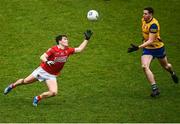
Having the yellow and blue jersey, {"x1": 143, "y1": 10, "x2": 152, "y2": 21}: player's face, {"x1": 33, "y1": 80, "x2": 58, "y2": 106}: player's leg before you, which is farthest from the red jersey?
{"x1": 143, "y1": 10, "x2": 152, "y2": 21}: player's face

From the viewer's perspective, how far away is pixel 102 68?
1856cm

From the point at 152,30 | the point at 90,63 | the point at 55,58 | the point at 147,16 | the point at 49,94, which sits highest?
the point at 147,16

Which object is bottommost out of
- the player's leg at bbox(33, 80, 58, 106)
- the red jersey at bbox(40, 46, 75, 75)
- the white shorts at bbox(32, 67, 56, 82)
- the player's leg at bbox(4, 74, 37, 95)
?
the player's leg at bbox(33, 80, 58, 106)

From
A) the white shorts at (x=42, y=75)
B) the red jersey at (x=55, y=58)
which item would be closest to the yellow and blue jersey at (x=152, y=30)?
the red jersey at (x=55, y=58)

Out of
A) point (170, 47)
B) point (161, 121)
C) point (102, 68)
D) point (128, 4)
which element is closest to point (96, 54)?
point (102, 68)

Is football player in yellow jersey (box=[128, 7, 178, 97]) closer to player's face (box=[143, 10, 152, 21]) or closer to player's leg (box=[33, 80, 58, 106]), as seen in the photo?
player's face (box=[143, 10, 152, 21])

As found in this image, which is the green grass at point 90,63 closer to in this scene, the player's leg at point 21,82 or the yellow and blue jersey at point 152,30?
the player's leg at point 21,82

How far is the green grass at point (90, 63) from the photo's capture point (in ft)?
47.5

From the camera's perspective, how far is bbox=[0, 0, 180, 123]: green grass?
14.5m

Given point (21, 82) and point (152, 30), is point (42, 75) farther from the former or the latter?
point (152, 30)

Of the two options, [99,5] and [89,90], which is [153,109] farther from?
[99,5]

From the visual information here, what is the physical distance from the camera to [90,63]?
18969mm

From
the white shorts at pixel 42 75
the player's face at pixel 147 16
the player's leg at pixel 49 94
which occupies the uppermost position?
the player's face at pixel 147 16

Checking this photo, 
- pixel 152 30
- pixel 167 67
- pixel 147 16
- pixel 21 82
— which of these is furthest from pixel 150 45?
pixel 21 82
